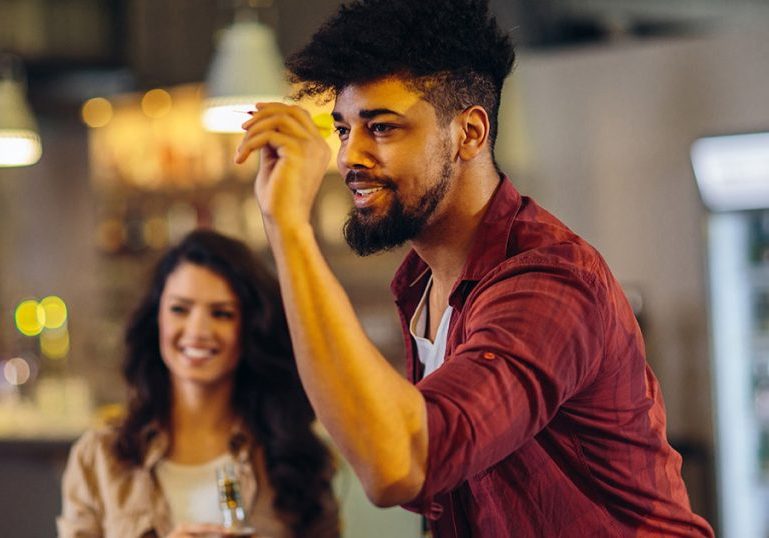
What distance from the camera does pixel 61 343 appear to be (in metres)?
7.18

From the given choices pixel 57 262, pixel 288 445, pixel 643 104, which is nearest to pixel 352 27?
pixel 288 445

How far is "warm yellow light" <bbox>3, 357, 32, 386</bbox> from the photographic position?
6258 millimetres

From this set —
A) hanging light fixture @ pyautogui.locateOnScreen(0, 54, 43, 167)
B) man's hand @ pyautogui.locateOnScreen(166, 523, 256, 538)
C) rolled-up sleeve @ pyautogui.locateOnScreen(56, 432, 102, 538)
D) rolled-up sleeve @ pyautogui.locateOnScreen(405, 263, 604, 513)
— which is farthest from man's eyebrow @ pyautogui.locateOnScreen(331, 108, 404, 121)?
hanging light fixture @ pyautogui.locateOnScreen(0, 54, 43, 167)

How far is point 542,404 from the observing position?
1274mm

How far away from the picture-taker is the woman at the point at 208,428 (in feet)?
8.91

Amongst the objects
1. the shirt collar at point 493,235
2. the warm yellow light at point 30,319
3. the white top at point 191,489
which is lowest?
the white top at point 191,489

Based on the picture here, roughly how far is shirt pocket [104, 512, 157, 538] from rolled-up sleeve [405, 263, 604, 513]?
1.45 meters

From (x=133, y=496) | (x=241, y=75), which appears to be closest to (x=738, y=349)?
(x=241, y=75)

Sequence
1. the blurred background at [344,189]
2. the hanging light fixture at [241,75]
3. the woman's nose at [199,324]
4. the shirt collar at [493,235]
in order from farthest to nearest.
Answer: the blurred background at [344,189]
the hanging light fixture at [241,75]
the woman's nose at [199,324]
the shirt collar at [493,235]

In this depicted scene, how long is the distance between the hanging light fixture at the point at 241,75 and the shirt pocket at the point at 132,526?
1488 mm

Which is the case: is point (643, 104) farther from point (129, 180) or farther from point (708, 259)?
point (129, 180)

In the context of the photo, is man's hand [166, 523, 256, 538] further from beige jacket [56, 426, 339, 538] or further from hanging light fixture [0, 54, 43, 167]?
hanging light fixture [0, 54, 43, 167]

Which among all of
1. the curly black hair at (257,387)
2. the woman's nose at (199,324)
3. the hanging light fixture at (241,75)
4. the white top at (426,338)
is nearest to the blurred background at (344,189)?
the hanging light fixture at (241,75)

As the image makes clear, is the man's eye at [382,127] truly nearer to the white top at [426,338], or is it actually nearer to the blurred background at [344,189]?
the white top at [426,338]
